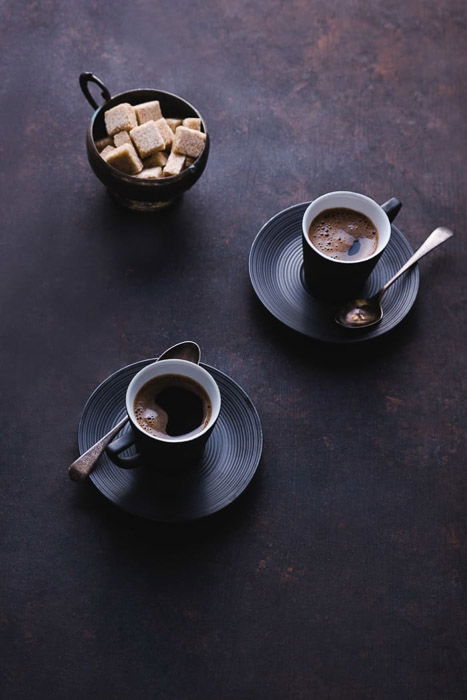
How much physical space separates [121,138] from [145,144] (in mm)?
53

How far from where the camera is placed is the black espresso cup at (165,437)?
1.44 metres

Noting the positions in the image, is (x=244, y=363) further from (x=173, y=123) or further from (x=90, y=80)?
(x=90, y=80)

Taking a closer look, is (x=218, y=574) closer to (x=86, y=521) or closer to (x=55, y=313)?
(x=86, y=521)

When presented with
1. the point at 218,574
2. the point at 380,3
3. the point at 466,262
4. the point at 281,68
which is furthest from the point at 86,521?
the point at 380,3

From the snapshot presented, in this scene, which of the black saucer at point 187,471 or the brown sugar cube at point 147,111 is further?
the brown sugar cube at point 147,111

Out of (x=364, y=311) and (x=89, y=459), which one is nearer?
(x=89, y=459)

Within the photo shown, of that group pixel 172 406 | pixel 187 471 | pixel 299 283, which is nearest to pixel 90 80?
pixel 299 283

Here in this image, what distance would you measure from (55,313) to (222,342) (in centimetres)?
36

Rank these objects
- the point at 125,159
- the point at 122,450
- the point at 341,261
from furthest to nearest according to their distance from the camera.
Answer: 1. the point at 125,159
2. the point at 341,261
3. the point at 122,450

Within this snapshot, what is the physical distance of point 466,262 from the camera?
192 cm

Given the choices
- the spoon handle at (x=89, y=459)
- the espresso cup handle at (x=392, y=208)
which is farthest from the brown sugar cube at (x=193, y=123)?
the spoon handle at (x=89, y=459)

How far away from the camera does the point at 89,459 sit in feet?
4.94

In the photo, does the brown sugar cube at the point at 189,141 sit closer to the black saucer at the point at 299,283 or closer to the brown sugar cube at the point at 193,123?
the brown sugar cube at the point at 193,123

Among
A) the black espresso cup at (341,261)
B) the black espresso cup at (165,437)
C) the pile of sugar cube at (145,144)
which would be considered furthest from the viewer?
the pile of sugar cube at (145,144)
